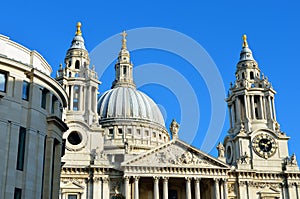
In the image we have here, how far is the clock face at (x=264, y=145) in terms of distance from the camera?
230ft

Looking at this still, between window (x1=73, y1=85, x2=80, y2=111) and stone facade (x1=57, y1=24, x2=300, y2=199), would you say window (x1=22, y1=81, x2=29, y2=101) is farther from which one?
window (x1=73, y1=85, x2=80, y2=111)

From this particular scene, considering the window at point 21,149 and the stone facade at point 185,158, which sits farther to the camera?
the stone facade at point 185,158

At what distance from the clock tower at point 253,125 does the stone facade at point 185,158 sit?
0.48ft

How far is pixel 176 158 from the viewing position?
216ft

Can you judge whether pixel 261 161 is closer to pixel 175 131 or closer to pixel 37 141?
pixel 175 131

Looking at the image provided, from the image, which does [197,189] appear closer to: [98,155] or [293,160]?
[98,155]

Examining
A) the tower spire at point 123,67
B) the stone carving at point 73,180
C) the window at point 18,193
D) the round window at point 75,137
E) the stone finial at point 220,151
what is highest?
the tower spire at point 123,67

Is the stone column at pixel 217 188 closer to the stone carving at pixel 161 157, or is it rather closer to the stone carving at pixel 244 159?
the stone carving at pixel 244 159

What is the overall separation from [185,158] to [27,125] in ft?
116

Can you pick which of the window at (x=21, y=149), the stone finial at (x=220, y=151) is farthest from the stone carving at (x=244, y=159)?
the window at (x=21, y=149)

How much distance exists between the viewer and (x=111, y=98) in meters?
99.8

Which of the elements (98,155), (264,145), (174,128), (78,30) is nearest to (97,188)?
(98,155)

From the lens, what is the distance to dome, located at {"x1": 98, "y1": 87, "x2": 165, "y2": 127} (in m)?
97.0

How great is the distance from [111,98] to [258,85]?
34.8m
